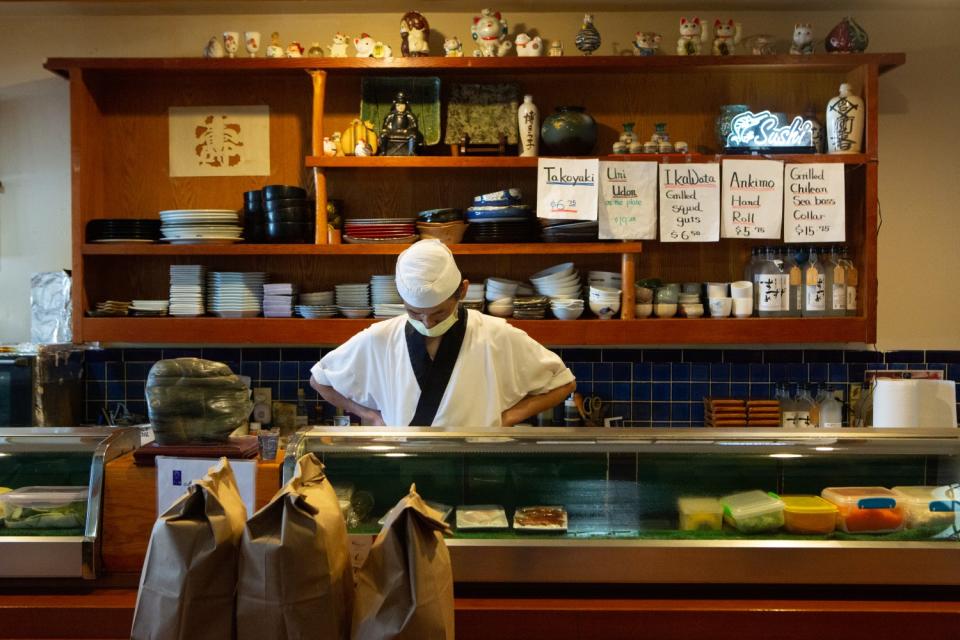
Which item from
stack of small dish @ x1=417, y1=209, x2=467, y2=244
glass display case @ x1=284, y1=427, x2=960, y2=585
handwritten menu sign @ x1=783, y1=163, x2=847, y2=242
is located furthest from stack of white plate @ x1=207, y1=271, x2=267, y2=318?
handwritten menu sign @ x1=783, y1=163, x2=847, y2=242

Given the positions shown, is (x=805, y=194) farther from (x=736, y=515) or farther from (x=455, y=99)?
(x=736, y=515)

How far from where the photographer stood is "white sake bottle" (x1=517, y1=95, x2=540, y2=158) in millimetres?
4305

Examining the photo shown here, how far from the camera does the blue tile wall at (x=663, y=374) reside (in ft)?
15.0

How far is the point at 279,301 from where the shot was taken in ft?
14.3

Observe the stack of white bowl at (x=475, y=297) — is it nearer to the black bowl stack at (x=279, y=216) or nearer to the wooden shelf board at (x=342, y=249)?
the wooden shelf board at (x=342, y=249)

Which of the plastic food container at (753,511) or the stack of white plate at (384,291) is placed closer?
the plastic food container at (753,511)

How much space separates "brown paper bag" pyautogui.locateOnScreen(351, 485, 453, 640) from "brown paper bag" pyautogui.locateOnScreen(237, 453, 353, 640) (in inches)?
2.5

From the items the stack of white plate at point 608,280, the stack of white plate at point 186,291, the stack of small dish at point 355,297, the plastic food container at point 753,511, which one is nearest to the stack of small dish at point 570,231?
the stack of white plate at point 608,280

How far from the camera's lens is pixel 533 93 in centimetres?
453

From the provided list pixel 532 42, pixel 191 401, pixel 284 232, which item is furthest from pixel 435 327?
pixel 532 42

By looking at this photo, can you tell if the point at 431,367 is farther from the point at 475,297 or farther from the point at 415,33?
the point at 415,33

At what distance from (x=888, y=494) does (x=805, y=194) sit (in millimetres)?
2286

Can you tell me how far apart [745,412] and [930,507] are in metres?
2.22

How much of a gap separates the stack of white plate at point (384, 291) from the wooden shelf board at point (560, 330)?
0.12 m
